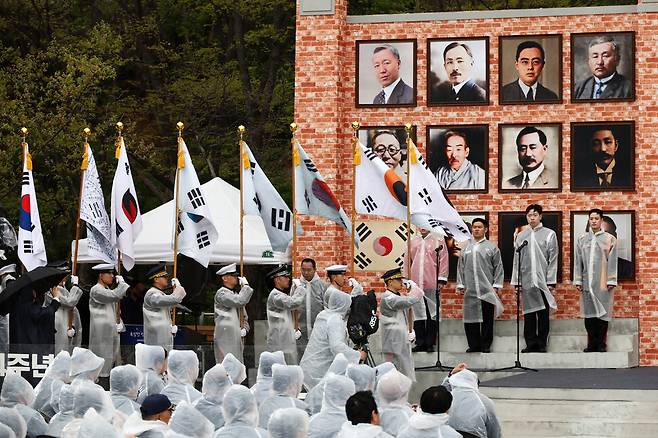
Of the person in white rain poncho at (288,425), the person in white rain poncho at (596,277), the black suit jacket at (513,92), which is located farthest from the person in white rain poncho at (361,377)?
the black suit jacket at (513,92)

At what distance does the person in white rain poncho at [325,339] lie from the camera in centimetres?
1919

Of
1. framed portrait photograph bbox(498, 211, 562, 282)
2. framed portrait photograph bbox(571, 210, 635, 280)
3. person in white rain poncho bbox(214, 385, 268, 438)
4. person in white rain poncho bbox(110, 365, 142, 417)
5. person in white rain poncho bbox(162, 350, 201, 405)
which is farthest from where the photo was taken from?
framed portrait photograph bbox(498, 211, 562, 282)

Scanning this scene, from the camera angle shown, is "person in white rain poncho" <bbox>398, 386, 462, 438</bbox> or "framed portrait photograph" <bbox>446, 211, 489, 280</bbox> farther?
"framed portrait photograph" <bbox>446, 211, 489, 280</bbox>

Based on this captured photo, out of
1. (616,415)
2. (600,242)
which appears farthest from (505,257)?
(616,415)

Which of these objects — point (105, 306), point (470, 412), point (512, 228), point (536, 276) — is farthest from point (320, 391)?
point (512, 228)

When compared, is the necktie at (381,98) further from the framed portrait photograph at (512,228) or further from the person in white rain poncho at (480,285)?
the person in white rain poncho at (480,285)

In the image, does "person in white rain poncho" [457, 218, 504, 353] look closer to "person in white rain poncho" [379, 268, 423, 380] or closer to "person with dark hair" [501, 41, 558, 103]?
"person with dark hair" [501, 41, 558, 103]

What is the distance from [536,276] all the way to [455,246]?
1.54 metres

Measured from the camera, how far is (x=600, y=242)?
961 inches

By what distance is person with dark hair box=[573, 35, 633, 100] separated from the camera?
25625 millimetres
